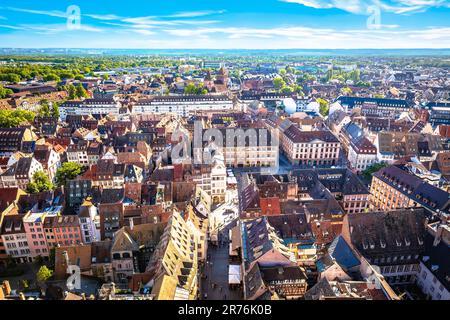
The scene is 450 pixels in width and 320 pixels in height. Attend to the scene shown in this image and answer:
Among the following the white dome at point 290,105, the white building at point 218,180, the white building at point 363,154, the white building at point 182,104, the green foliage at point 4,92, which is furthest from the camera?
the white dome at point 290,105

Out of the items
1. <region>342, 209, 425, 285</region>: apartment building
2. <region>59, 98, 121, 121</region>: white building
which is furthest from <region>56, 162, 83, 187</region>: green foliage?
<region>59, 98, 121, 121</region>: white building

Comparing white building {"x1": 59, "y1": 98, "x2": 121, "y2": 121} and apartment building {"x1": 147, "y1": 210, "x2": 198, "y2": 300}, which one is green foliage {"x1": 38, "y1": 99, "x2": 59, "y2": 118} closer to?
white building {"x1": 59, "y1": 98, "x2": 121, "y2": 121}

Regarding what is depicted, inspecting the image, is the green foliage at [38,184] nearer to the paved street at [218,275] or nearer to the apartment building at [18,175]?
the apartment building at [18,175]

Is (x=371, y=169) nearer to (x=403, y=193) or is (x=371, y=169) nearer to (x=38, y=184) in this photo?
(x=403, y=193)

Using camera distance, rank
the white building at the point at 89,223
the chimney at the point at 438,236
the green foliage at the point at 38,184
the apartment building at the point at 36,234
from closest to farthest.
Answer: the chimney at the point at 438,236 < the apartment building at the point at 36,234 < the white building at the point at 89,223 < the green foliage at the point at 38,184

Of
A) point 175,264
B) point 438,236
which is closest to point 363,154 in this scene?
point 438,236

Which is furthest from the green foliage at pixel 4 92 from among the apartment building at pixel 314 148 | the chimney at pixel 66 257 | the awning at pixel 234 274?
the awning at pixel 234 274

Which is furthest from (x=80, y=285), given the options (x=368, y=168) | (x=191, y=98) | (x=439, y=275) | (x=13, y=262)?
(x=191, y=98)
